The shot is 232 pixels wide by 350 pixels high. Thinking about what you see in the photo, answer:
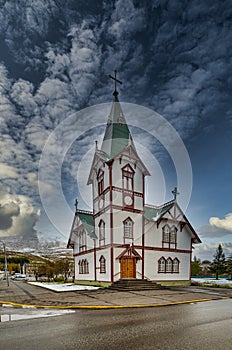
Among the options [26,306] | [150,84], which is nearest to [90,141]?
[150,84]

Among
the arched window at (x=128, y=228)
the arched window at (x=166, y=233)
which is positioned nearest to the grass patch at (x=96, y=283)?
the arched window at (x=128, y=228)

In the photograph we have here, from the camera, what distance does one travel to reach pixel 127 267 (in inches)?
864

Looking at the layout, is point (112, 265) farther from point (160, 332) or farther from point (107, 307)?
point (160, 332)

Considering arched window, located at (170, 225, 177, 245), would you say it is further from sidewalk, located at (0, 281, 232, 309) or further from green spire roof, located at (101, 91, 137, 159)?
sidewalk, located at (0, 281, 232, 309)

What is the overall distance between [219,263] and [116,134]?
2774cm

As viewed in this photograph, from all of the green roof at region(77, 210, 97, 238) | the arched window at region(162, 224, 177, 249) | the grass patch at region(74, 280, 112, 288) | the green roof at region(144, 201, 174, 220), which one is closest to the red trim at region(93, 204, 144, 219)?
the green roof at region(144, 201, 174, 220)

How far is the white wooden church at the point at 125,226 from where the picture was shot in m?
22.2

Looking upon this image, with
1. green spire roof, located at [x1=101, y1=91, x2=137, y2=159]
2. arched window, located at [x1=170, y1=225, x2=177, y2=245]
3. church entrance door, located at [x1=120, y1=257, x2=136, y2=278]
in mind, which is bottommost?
church entrance door, located at [x1=120, y1=257, x2=136, y2=278]

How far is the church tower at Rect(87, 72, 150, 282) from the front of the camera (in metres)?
22.0

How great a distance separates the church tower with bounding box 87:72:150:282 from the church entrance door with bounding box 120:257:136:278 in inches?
4.1

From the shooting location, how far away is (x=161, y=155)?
23406 mm

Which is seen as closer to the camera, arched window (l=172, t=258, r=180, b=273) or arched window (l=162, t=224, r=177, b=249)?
arched window (l=162, t=224, r=177, b=249)

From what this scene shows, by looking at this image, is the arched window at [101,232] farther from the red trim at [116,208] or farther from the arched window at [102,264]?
the arched window at [102,264]

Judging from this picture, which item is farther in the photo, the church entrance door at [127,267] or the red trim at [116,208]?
the red trim at [116,208]
